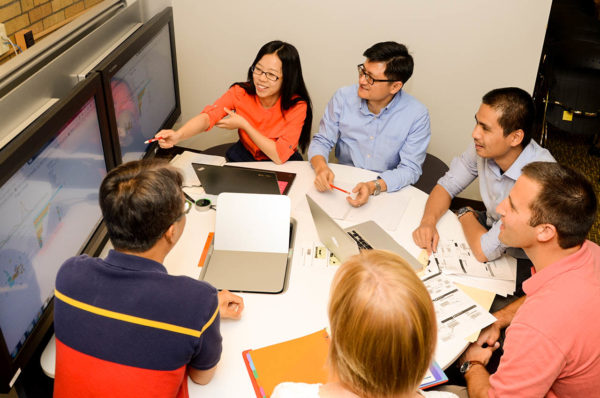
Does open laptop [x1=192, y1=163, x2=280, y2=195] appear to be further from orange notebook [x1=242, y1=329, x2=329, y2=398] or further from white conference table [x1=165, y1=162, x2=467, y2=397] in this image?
orange notebook [x1=242, y1=329, x2=329, y2=398]

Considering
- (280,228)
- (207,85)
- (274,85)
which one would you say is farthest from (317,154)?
A: (207,85)

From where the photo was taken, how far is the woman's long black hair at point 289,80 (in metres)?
2.39

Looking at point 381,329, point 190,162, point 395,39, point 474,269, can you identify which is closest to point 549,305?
point 474,269

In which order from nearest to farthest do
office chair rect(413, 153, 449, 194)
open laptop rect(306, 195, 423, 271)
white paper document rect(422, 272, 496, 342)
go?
1. white paper document rect(422, 272, 496, 342)
2. open laptop rect(306, 195, 423, 271)
3. office chair rect(413, 153, 449, 194)

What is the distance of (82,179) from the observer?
1.51 metres

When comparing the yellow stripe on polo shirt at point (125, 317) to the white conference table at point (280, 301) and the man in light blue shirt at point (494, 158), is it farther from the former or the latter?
the man in light blue shirt at point (494, 158)

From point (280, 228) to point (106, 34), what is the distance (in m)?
0.98

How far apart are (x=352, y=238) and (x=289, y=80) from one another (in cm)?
99

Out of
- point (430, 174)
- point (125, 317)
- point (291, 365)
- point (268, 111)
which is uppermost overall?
point (125, 317)

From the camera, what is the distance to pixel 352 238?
1818 mm

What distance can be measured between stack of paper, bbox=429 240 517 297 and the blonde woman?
2.68 feet

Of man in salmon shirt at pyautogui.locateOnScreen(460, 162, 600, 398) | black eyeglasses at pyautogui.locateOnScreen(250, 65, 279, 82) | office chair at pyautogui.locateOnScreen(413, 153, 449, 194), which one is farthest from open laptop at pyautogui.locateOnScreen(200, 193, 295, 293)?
office chair at pyautogui.locateOnScreen(413, 153, 449, 194)

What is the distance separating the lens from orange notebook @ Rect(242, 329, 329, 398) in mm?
1310

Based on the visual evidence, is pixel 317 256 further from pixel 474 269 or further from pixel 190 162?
pixel 190 162
